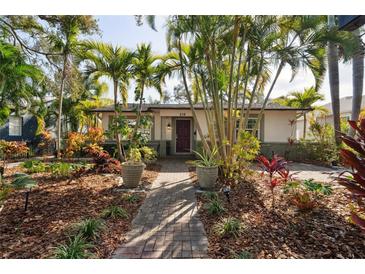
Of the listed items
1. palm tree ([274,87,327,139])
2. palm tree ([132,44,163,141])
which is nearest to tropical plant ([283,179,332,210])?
palm tree ([132,44,163,141])

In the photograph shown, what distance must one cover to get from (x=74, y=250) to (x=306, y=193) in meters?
4.12

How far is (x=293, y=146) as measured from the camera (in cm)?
1285

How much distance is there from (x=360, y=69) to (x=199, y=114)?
759 cm

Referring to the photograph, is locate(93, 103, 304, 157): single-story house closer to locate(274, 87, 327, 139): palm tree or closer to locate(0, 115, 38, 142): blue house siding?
locate(274, 87, 327, 139): palm tree

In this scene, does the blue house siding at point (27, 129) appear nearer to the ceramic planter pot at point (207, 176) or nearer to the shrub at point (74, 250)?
the ceramic planter pot at point (207, 176)

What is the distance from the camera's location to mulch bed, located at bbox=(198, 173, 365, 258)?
9.86 feet

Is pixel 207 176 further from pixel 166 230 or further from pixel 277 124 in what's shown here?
pixel 277 124

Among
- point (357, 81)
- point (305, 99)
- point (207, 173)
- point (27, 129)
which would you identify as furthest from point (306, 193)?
point (27, 129)

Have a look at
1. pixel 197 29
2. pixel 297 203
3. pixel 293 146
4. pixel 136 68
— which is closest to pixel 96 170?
pixel 136 68

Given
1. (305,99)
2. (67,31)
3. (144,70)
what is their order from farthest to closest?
1. (305,99)
2. (67,31)
3. (144,70)

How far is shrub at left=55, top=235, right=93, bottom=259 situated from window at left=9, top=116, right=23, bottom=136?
56.5ft

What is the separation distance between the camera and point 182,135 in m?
14.7

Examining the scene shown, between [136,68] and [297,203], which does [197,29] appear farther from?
[297,203]

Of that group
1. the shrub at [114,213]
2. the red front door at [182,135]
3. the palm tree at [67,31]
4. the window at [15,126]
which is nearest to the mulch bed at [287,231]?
the shrub at [114,213]
